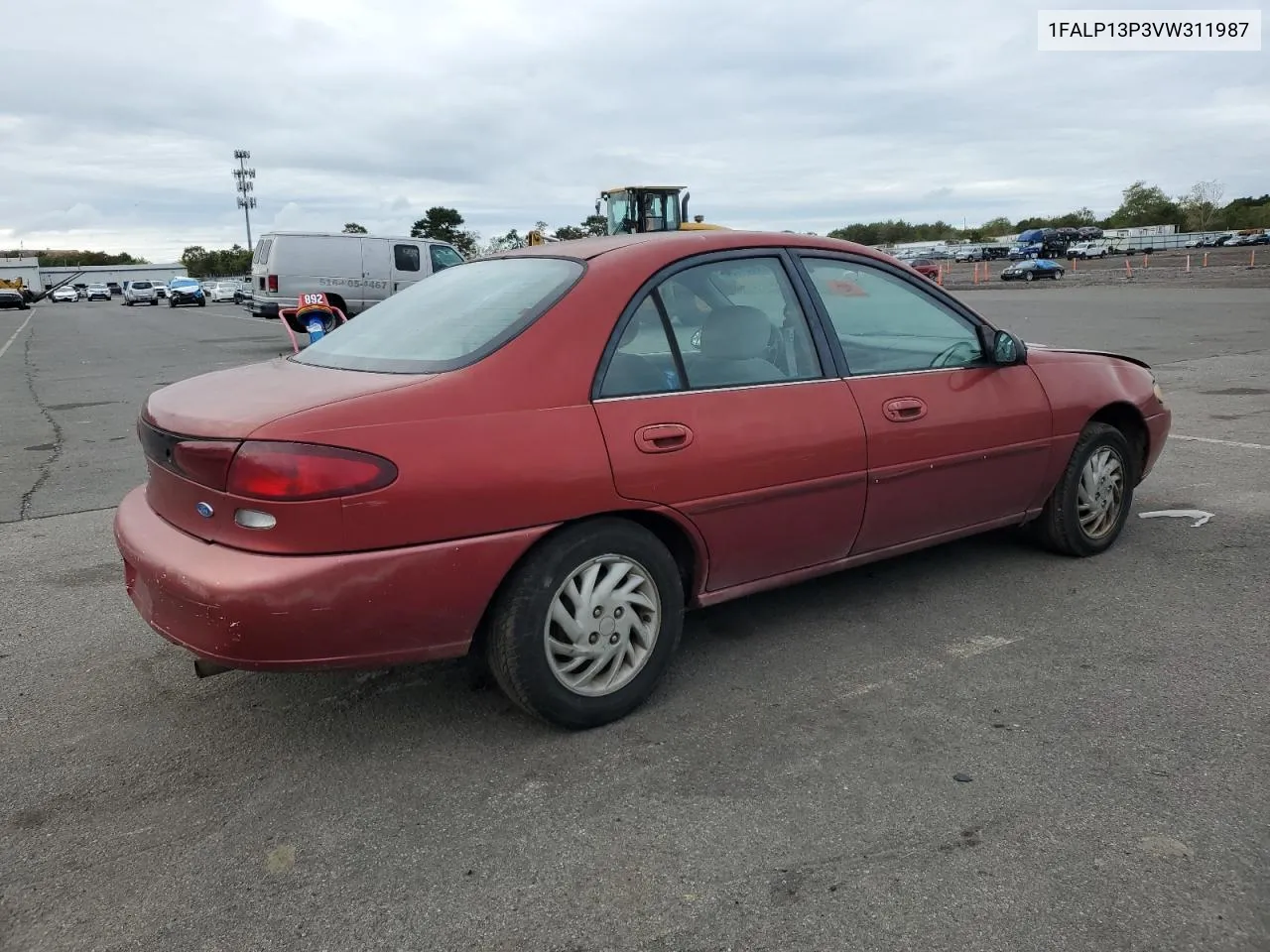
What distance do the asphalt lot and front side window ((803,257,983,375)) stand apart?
1.03 m

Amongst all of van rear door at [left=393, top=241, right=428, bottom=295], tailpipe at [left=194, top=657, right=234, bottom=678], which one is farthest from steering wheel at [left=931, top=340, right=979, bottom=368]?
van rear door at [left=393, top=241, right=428, bottom=295]

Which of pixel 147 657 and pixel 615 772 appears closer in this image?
pixel 615 772

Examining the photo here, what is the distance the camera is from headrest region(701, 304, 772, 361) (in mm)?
3432

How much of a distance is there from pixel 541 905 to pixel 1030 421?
2949mm

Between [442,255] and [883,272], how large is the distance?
17.4 m

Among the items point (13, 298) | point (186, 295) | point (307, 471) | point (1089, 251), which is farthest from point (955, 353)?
point (1089, 251)

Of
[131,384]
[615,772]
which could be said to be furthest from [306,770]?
[131,384]

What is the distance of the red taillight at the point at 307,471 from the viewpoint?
8.66 feet

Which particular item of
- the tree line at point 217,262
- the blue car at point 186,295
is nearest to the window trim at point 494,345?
the blue car at point 186,295

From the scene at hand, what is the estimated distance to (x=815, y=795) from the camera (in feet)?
8.96

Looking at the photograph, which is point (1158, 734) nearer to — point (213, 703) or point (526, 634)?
point (526, 634)

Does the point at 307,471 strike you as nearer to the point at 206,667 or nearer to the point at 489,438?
the point at 489,438

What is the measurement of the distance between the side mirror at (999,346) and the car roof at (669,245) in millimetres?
597

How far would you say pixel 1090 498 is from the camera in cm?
464
